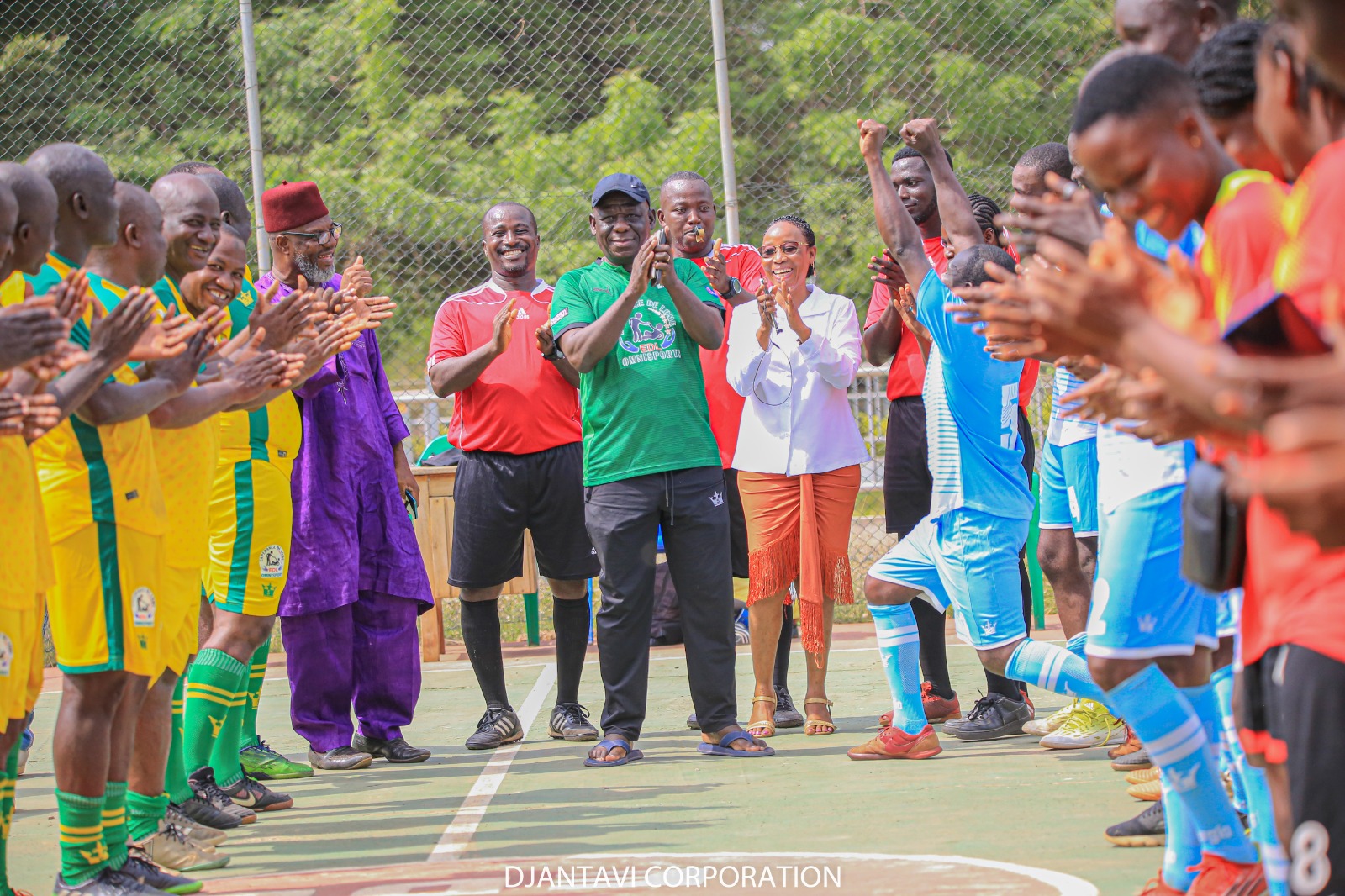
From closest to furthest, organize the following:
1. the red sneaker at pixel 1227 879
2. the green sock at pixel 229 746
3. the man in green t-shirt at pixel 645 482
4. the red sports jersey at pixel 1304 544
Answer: the red sports jersey at pixel 1304 544, the red sneaker at pixel 1227 879, the green sock at pixel 229 746, the man in green t-shirt at pixel 645 482

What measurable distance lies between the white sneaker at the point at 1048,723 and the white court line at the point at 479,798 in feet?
7.81

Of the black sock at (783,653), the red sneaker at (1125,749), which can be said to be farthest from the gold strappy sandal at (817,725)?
the red sneaker at (1125,749)

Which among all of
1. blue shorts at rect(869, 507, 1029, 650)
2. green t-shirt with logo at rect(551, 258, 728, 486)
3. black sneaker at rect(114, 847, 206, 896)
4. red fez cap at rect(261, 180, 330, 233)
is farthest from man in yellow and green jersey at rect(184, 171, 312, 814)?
blue shorts at rect(869, 507, 1029, 650)

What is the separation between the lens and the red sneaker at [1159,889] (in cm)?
354

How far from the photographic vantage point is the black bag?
8.18 ft

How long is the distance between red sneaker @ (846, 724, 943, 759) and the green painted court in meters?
0.06

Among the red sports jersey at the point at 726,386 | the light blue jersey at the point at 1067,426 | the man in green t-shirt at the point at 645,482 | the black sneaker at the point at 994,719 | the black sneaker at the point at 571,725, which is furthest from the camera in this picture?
the red sports jersey at the point at 726,386

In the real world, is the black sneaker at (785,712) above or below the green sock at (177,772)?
below

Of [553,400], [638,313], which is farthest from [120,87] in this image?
[638,313]

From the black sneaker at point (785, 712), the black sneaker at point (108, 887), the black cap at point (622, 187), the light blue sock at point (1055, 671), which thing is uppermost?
the black cap at point (622, 187)

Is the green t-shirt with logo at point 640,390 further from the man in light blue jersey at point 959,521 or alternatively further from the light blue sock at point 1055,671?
the light blue sock at point 1055,671

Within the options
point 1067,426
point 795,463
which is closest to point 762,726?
point 795,463

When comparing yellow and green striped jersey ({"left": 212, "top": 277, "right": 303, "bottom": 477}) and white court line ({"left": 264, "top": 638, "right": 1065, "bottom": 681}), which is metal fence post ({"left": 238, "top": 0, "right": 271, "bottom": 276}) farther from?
yellow and green striped jersey ({"left": 212, "top": 277, "right": 303, "bottom": 477})

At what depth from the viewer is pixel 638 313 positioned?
243 inches
